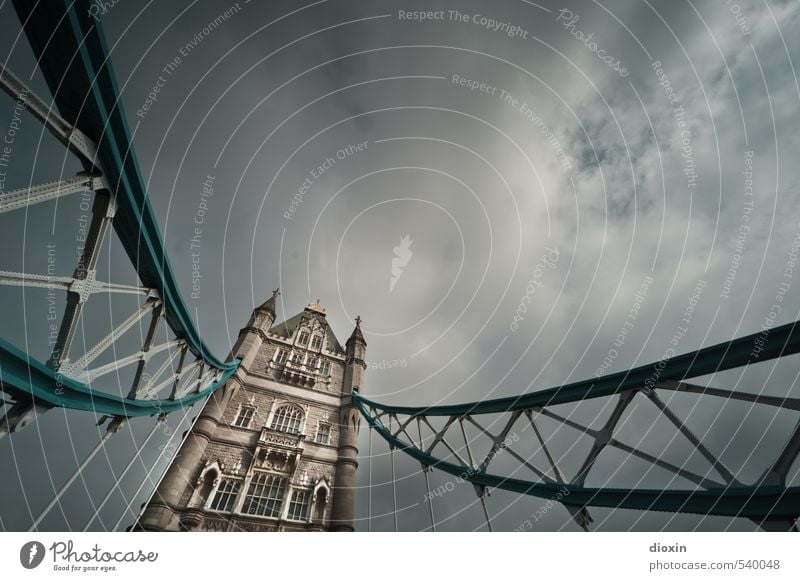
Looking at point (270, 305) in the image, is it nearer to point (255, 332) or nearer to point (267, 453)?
point (255, 332)

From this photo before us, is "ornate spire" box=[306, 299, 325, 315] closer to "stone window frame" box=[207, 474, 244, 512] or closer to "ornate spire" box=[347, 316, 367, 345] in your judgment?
"ornate spire" box=[347, 316, 367, 345]

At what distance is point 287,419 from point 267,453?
10.1 feet

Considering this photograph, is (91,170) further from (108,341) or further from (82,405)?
(82,405)

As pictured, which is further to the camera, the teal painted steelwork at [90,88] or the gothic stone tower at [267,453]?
the gothic stone tower at [267,453]

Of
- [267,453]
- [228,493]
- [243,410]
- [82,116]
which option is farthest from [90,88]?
[243,410]

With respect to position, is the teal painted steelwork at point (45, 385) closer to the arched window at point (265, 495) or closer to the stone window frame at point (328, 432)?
the arched window at point (265, 495)

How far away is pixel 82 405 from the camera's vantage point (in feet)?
17.5

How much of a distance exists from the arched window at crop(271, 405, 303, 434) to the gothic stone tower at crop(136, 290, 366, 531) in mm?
66

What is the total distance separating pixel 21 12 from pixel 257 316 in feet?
78.0

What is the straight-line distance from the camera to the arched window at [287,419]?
19.2 metres

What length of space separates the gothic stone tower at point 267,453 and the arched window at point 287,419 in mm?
66

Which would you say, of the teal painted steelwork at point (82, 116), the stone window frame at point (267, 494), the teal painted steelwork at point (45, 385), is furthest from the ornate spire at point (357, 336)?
the teal painted steelwork at point (82, 116)

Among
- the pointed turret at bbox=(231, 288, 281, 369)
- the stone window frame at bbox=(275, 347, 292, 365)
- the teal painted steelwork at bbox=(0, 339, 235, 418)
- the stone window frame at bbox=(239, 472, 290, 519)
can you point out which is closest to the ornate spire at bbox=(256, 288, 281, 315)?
the pointed turret at bbox=(231, 288, 281, 369)

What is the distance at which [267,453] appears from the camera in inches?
663
